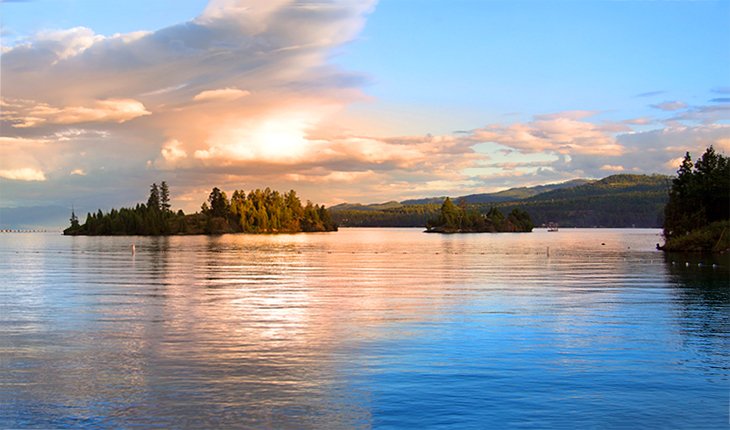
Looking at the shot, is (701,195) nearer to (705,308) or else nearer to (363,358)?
(705,308)

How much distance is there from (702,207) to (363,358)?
121m

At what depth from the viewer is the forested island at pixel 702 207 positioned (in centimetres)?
12331

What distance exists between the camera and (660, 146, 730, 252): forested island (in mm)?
123312

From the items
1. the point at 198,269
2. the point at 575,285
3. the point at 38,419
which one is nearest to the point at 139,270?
the point at 198,269

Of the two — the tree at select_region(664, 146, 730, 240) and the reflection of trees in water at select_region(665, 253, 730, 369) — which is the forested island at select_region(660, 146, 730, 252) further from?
the reflection of trees in water at select_region(665, 253, 730, 369)

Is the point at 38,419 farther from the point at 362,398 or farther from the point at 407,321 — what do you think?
the point at 407,321

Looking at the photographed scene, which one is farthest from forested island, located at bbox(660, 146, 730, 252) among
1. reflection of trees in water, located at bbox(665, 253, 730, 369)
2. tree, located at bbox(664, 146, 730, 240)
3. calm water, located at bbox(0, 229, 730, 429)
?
calm water, located at bbox(0, 229, 730, 429)

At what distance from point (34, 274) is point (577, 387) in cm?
6457

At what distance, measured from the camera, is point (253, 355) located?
90.0ft

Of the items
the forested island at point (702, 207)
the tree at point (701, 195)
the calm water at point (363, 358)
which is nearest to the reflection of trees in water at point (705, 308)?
the calm water at point (363, 358)

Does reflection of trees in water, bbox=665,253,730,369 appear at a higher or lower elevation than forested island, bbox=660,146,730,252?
lower

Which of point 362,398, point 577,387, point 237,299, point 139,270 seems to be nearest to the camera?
point 362,398

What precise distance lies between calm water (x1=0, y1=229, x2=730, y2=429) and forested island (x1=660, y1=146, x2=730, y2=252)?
262 ft

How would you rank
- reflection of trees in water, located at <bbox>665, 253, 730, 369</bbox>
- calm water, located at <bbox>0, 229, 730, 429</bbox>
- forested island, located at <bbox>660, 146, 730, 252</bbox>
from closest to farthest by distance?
calm water, located at <bbox>0, 229, 730, 429</bbox> < reflection of trees in water, located at <bbox>665, 253, 730, 369</bbox> < forested island, located at <bbox>660, 146, 730, 252</bbox>
